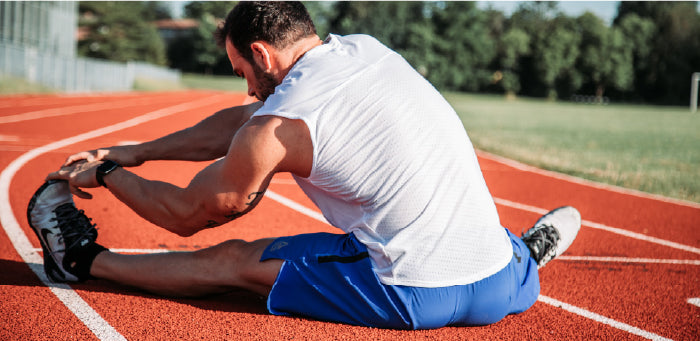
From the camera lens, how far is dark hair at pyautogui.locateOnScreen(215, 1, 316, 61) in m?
2.65

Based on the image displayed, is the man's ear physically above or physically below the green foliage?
below

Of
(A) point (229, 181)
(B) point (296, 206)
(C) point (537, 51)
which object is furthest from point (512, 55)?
(A) point (229, 181)

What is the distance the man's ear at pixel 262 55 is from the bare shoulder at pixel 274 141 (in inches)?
11.9

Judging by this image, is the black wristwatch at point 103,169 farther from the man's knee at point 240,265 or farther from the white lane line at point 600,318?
the white lane line at point 600,318

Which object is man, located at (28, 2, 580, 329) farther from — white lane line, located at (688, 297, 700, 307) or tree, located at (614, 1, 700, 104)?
tree, located at (614, 1, 700, 104)

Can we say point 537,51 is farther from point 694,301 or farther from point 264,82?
point 264,82

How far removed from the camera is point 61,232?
129 inches

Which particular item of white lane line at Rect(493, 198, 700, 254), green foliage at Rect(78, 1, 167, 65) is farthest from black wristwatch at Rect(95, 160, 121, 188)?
green foliage at Rect(78, 1, 167, 65)

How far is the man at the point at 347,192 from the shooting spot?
8.45 feet

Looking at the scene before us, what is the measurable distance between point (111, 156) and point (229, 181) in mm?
1002

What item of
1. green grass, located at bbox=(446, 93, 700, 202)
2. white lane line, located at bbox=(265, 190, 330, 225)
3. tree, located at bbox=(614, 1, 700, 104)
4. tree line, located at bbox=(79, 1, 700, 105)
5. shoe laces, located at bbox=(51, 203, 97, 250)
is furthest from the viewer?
tree line, located at bbox=(79, 1, 700, 105)

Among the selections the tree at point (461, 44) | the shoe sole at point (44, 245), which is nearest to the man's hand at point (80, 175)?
the shoe sole at point (44, 245)

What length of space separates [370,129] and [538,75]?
81561mm

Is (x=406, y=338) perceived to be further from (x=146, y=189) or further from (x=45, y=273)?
(x=45, y=273)
